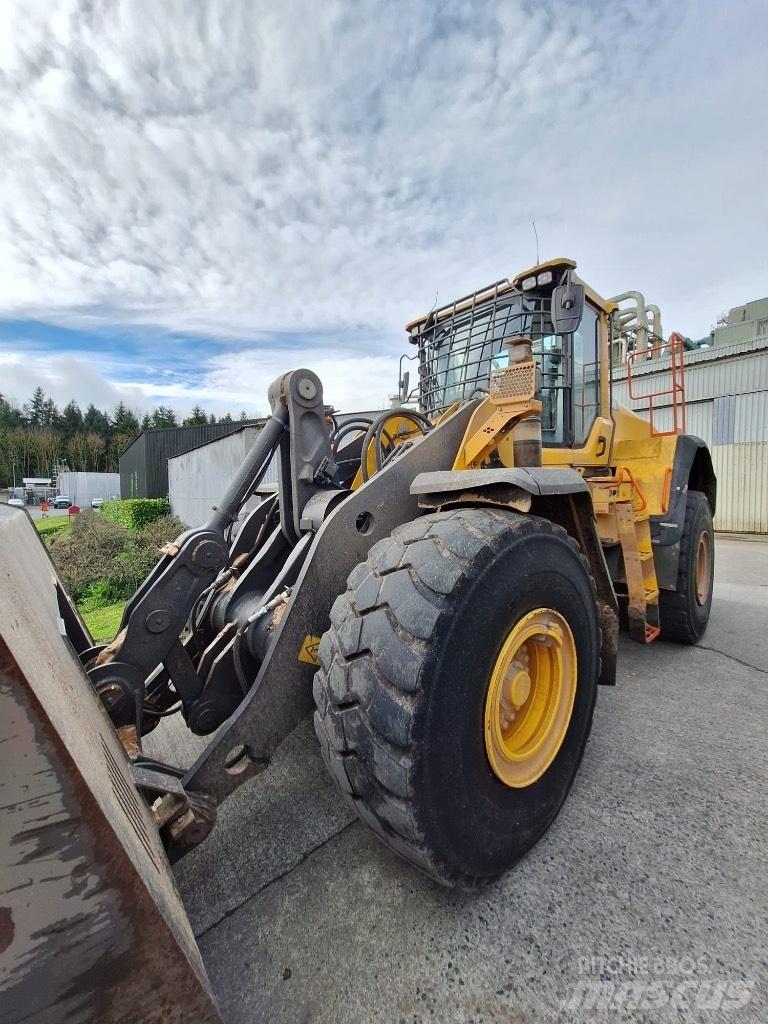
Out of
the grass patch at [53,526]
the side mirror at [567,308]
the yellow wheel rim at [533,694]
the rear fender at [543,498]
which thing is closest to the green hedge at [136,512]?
the grass patch at [53,526]

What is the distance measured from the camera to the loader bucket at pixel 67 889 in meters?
0.84

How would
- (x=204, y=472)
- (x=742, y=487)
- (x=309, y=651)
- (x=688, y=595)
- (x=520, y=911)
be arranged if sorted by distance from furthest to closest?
(x=204, y=472) < (x=742, y=487) < (x=688, y=595) < (x=309, y=651) < (x=520, y=911)

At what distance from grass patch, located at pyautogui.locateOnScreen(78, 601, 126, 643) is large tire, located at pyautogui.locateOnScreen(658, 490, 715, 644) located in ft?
16.4

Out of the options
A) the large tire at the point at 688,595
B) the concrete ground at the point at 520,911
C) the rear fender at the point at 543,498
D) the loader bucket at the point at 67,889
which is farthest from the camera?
the large tire at the point at 688,595

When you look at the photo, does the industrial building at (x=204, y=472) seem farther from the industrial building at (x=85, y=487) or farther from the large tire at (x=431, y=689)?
the industrial building at (x=85, y=487)

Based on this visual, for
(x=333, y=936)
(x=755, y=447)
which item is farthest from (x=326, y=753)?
(x=755, y=447)

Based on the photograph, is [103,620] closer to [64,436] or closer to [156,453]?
[156,453]

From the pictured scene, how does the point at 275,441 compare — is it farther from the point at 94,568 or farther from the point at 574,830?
the point at 94,568

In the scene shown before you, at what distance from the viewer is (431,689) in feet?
4.65

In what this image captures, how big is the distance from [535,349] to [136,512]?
1902 centimetres

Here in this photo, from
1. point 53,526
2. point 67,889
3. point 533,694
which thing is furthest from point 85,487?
point 67,889

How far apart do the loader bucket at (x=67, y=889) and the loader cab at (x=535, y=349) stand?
9.24 feet

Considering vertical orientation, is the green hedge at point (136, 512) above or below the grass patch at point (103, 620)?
above

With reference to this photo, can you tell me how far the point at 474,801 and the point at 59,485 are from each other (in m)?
59.9
